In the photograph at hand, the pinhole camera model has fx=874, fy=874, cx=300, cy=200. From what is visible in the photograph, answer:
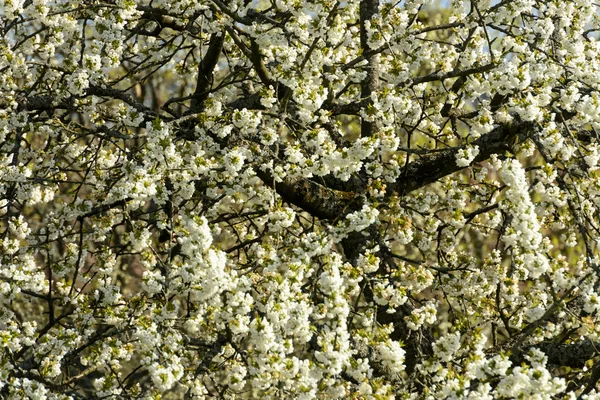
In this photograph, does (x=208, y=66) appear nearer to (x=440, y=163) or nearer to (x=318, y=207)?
(x=318, y=207)

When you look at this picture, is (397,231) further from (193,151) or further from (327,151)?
(193,151)

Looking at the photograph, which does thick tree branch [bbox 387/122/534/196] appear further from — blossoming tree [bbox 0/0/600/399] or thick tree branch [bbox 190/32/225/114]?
thick tree branch [bbox 190/32/225/114]

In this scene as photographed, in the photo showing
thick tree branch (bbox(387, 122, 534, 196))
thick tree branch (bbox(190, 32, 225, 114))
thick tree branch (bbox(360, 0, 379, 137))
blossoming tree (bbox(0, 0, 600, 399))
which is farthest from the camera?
thick tree branch (bbox(190, 32, 225, 114))

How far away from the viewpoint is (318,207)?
5.60 metres

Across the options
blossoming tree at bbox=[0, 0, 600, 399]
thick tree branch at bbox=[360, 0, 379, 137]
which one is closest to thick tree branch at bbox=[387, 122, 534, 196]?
blossoming tree at bbox=[0, 0, 600, 399]

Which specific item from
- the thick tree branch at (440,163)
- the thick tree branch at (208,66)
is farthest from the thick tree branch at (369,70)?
the thick tree branch at (208,66)

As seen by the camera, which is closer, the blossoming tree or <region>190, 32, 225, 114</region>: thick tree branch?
the blossoming tree

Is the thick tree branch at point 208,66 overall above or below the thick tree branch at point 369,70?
above

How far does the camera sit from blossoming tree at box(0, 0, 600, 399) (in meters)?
3.84

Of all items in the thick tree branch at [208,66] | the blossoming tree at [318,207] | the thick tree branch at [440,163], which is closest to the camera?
the blossoming tree at [318,207]

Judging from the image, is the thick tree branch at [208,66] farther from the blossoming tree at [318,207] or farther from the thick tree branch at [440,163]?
the thick tree branch at [440,163]

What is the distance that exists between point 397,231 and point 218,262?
57.6 inches

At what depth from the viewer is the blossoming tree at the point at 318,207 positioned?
3.84m

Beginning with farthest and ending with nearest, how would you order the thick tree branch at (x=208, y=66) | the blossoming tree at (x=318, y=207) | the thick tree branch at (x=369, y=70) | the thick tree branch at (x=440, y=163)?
the thick tree branch at (x=208, y=66)
the thick tree branch at (x=369, y=70)
the thick tree branch at (x=440, y=163)
the blossoming tree at (x=318, y=207)
